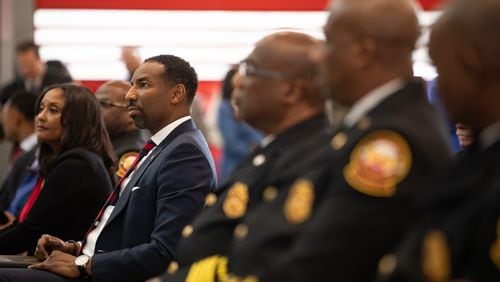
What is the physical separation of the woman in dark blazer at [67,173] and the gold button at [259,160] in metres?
1.64

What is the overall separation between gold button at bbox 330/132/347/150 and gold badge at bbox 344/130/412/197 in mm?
109

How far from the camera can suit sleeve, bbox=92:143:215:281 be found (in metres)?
3.73

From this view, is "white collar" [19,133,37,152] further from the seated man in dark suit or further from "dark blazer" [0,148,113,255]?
the seated man in dark suit

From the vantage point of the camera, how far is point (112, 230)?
393 centimetres

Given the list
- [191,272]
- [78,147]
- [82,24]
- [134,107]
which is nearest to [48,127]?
[78,147]

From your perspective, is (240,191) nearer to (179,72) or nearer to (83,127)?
(179,72)

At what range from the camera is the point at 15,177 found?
612 cm

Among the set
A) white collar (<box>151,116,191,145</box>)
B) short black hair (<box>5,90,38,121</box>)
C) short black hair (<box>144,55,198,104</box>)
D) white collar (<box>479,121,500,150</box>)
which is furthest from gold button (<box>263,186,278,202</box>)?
short black hair (<box>5,90,38,121</box>)

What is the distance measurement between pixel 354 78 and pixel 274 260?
47cm

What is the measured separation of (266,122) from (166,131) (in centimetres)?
125

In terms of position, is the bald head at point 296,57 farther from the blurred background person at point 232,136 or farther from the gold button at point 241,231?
the blurred background person at point 232,136

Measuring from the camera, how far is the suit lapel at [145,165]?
3916 millimetres

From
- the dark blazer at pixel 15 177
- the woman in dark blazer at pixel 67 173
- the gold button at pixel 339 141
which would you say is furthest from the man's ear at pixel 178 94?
the dark blazer at pixel 15 177

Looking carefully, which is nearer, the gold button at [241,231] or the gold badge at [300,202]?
the gold badge at [300,202]
